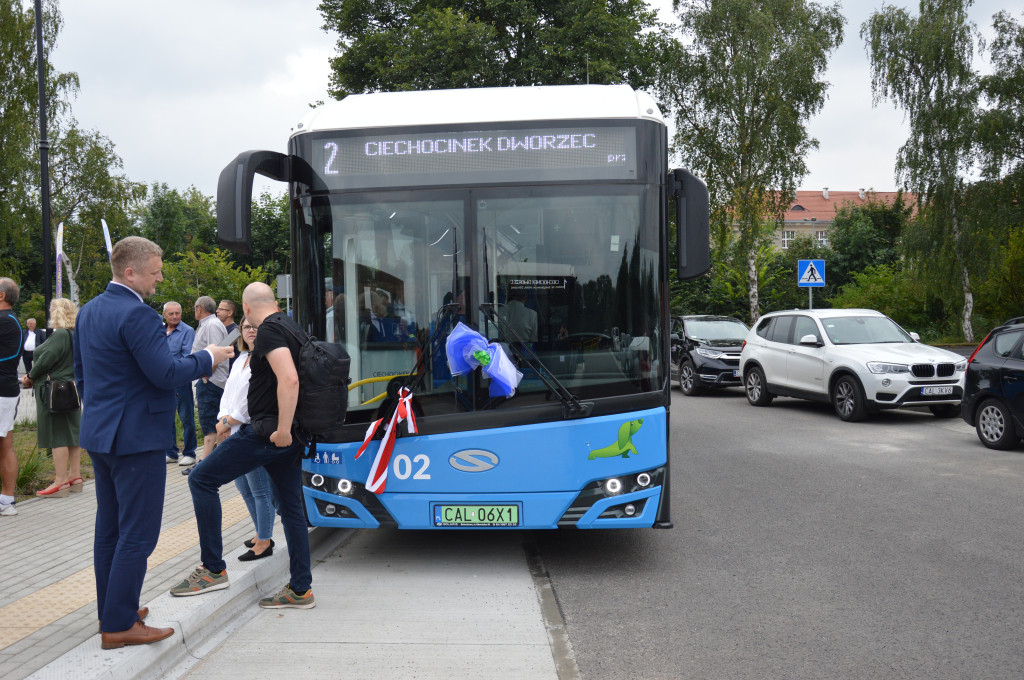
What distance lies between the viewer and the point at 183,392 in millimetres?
9844

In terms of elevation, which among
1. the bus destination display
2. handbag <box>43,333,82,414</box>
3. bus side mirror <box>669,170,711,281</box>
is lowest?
handbag <box>43,333,82,414</box>

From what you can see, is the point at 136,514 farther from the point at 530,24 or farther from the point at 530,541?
the point at 530,24

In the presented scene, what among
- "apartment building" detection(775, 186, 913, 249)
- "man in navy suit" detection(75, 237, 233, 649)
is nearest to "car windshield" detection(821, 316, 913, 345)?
"man in navy suit" detection(75, 237, 233, 649)

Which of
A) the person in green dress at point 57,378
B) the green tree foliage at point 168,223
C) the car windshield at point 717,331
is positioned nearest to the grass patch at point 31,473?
the person in green dress at point 57,378

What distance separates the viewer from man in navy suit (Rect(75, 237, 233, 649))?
3883mm

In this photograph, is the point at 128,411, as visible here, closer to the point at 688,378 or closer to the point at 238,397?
the point at 238,397

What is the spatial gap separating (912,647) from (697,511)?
11.2 feet

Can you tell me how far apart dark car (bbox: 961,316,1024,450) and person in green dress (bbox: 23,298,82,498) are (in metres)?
9.76

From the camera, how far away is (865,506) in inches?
305

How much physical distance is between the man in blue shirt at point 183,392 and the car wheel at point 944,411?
11053mm

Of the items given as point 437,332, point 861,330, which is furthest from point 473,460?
point 861,330

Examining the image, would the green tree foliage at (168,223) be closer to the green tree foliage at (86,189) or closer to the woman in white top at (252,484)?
the green tree foliage at (86,189)

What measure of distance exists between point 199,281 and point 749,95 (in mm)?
20493

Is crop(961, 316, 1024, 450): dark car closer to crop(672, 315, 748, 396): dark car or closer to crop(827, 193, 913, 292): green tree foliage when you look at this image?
crop(672, 315, 748, 396): dark car
